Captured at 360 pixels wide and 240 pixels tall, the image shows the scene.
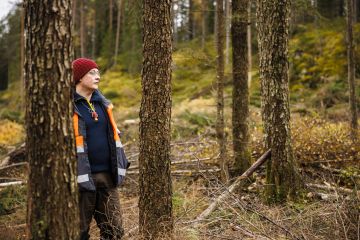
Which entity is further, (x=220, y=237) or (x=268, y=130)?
(x=268, y=130)

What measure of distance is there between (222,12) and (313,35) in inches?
870

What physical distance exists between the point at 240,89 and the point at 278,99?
1.87 metres

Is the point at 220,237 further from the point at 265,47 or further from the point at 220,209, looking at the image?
the point at 265,47

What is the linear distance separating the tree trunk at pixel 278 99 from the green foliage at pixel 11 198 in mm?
4194

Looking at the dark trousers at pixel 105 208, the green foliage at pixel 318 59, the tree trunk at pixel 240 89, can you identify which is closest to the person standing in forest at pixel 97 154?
the dark trousers at pixel 105 208

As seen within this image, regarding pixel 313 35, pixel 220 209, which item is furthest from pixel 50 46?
pixel 313 35

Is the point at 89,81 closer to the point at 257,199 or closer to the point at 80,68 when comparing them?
the point at 80,68

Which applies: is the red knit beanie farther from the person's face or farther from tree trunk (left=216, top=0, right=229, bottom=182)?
tree trunk (left=216, top=0, right=229, bottom=182)

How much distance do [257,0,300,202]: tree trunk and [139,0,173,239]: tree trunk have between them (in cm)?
260

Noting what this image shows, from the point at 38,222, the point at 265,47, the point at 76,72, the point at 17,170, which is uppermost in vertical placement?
the point at 265,47

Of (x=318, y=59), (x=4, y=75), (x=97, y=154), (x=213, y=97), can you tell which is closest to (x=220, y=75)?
(x=213, y=97)

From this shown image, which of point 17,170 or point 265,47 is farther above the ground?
point 265,47

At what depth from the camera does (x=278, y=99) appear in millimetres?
6438

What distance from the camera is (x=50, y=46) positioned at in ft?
8.89
